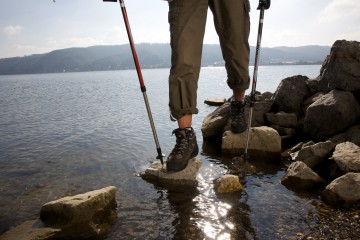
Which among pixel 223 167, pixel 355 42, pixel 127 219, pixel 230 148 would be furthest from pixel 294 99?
pixel 127 219

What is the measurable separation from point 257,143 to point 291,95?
16.0ft

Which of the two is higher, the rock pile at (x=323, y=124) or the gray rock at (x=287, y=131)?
the rock pile at (x=323, y=124)

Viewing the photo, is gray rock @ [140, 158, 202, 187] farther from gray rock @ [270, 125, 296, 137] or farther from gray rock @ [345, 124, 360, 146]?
gray rock @ [270, 125, 296, 137]

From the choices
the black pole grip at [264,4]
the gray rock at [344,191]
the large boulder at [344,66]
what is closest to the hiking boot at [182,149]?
the gray rock at [344,191]

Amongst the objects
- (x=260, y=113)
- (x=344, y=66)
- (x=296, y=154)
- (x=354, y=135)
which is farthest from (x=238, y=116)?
(x=344, y=66)

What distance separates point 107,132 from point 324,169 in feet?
28.3

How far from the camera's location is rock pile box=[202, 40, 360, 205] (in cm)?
589

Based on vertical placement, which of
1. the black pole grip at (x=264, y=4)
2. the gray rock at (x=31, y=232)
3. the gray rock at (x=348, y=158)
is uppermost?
the black pole grip at (x=264, y=4)

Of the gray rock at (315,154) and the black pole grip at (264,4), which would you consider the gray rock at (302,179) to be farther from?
the black pole grip at (264,4)

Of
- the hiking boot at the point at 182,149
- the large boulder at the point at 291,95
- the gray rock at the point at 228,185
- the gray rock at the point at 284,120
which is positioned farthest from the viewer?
the large boulder at the point at 291,95

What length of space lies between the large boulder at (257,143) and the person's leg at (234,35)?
2111mm

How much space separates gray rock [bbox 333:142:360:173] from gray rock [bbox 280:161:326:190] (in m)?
0.50

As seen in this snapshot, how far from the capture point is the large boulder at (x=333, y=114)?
8.84 m

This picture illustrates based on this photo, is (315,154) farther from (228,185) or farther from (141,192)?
(141,192)
